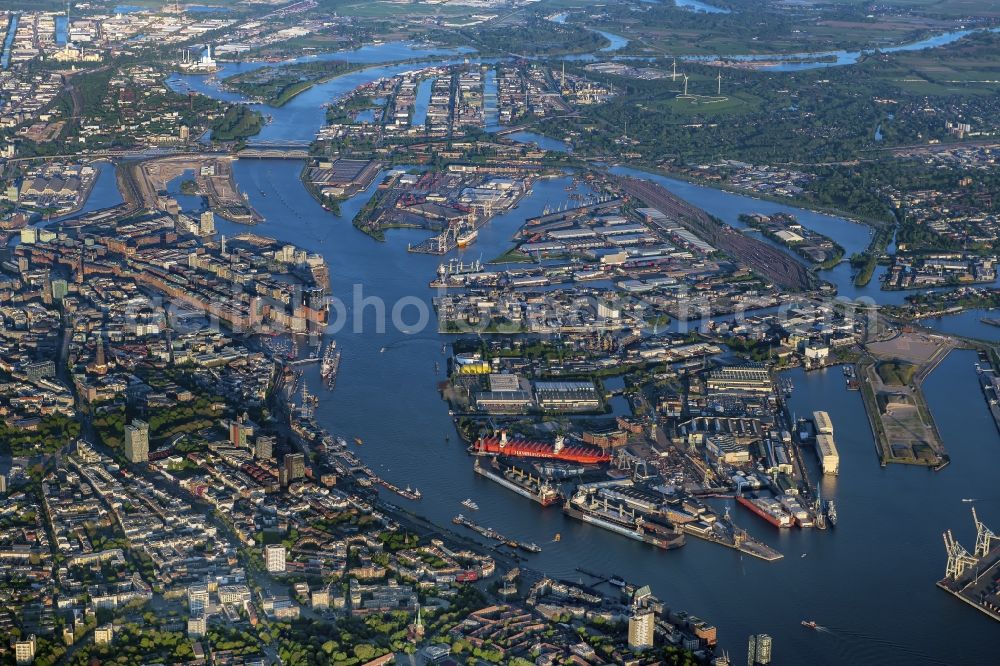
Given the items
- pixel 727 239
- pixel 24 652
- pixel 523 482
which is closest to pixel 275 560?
pixel 24 652

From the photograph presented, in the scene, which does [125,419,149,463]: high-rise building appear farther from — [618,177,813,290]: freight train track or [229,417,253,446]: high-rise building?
[618,177,813,290]: freight train track

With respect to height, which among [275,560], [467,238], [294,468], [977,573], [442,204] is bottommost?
[977,573]

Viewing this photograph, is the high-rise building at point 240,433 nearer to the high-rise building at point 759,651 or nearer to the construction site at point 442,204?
the high-rise building at point 759,651

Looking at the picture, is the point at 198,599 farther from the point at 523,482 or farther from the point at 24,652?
the point at 523,482

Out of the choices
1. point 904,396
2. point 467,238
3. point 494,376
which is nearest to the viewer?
point 904,396

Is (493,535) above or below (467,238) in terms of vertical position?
below

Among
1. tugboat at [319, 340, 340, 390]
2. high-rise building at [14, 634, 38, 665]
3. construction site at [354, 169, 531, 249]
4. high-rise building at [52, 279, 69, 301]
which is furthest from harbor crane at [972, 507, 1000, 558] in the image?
high-rise building at [52, 279, 69, 301]

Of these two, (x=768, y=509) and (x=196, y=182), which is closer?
(x=768, y=509)
